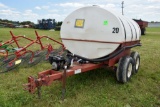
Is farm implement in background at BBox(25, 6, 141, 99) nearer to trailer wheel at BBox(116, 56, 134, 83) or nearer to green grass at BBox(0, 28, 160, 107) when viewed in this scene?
trailer wheel at BBox(116, 56, 134, 83)

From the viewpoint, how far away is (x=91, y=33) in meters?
5.39

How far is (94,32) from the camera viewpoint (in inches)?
210

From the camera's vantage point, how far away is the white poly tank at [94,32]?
5129 mm

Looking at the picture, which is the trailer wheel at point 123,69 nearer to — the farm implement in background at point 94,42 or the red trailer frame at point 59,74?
the farm implement in background at point 94,42

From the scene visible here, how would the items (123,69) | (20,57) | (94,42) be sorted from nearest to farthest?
1. (123,69)
2. (94,42)
3. (20,57)

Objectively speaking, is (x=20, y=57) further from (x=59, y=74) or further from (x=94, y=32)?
(x=59, y=74)

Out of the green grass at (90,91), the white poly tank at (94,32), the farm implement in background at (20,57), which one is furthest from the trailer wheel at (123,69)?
the farm implement in background at (20,57)

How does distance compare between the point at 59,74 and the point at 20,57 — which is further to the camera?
the point at 20,57

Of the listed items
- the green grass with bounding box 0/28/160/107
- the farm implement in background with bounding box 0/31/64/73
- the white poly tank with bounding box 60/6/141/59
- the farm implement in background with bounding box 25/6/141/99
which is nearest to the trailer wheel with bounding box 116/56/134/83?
the farm implement in background with bounding box 25/6/141/99

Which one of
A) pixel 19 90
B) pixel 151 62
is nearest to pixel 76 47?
pixel 19 90

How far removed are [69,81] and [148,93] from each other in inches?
73.3

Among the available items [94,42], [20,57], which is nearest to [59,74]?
[94,42]

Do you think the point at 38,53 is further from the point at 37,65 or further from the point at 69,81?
the point at 69,81

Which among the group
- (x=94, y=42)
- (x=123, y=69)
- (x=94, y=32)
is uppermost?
(x=94, y=32)
